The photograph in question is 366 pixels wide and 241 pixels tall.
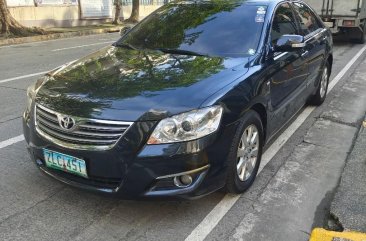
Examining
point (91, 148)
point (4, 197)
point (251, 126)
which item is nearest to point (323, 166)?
point (251, 126)

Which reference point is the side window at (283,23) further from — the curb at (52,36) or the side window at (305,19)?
the curb at (52,36)

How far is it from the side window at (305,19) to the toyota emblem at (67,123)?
3208mm

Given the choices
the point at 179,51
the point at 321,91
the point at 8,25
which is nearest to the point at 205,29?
the point at 179,51

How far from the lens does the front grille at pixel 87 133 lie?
283 cm

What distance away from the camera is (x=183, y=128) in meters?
2.86

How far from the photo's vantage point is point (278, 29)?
4332mm

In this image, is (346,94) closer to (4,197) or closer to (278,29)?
(278,29)

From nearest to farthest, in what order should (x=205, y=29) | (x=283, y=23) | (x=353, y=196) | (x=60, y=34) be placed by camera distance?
1. (x=353, y=196)
2. (x=205, y=29)
3. (x=283, y=23)
4. (x=60, y=34)

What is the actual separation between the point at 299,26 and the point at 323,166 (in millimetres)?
1759

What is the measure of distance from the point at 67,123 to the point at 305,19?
3.66 meters

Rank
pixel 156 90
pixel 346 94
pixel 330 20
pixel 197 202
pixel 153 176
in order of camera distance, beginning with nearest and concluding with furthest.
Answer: pixel 153 176 → pixel 156 90 → pixel 197 202 → pixel 346 94 → pixel 330 20

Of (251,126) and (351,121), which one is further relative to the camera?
(351,121)

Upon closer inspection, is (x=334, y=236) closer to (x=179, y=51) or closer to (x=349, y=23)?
(x=179, y=51)

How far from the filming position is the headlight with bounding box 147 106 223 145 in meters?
2.83
